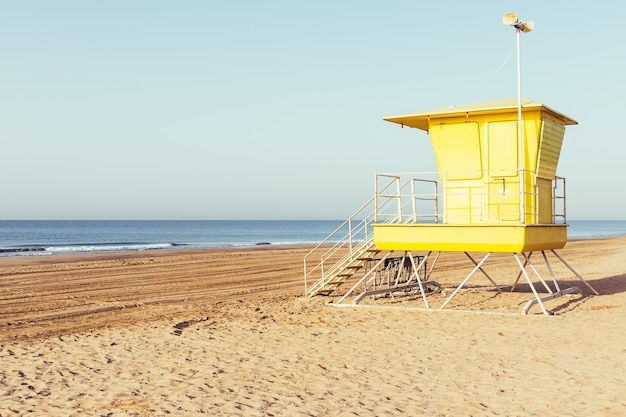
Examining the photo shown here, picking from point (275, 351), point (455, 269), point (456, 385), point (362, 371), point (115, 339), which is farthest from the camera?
point (455, 269)

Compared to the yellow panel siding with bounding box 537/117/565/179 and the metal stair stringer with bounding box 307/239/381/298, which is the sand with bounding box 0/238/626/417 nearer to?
the metal stair stringer with bounding box 307/239/381/298

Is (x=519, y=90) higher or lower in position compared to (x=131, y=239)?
higher

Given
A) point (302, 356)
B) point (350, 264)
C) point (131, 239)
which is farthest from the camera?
point (131, 239)

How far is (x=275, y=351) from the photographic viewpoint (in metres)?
12.3

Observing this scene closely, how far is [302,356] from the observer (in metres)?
11.8

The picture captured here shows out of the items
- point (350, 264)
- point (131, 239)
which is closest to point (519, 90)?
point (350, 264)

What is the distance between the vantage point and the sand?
895 centimetres

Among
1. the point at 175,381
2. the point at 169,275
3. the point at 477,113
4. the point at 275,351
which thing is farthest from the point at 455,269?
the point at 175,381

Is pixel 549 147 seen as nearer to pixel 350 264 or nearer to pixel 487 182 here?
pixel 487 182

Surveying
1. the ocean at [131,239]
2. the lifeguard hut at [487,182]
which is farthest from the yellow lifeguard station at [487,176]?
the ocean at [131,239]

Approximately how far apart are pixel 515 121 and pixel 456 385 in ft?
28.6

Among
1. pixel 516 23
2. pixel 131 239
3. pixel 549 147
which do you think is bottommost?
pixel 131 239

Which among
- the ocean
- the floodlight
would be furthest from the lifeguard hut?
the ocean

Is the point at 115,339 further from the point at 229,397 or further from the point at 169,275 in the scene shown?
the point at 169,275
